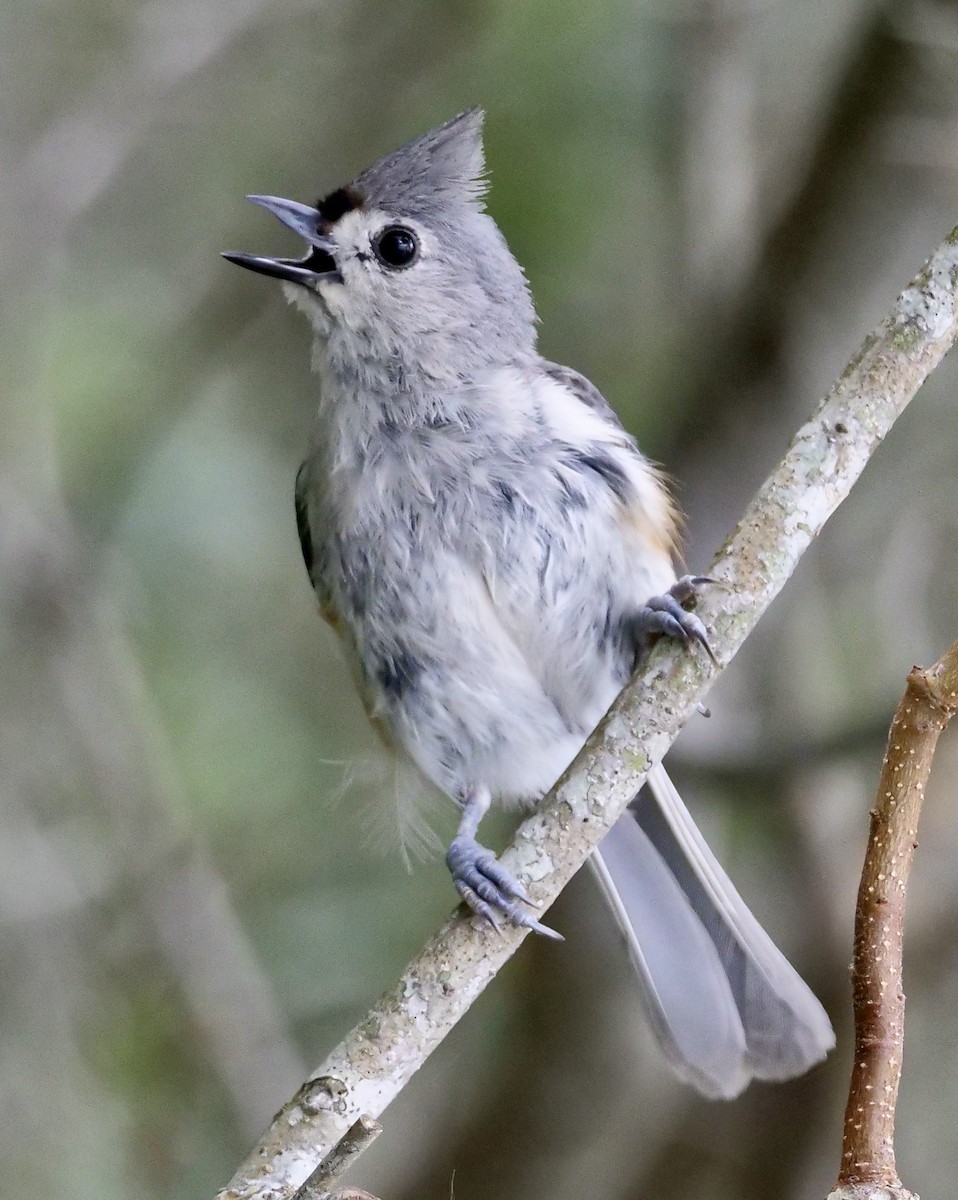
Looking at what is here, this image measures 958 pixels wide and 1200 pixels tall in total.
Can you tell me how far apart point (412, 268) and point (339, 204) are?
0.15 meters

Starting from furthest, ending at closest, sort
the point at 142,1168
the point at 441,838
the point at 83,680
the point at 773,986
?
the point at 83,680, the point at 142,1168, the point at 441,838, the point at 773,986

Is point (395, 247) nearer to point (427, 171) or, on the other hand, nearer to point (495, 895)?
point (427, 171)

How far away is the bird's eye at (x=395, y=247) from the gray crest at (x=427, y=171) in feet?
0.15

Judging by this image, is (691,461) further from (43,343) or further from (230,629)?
(43,343)

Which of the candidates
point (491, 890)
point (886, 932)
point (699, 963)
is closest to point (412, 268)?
point (491, 890)

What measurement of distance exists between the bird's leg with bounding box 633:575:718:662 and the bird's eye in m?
0.70

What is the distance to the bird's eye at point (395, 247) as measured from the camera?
88.5 inches

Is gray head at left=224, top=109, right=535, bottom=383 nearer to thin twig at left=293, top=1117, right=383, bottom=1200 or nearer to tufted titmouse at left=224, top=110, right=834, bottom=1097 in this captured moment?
tufted titmouse at left=224, top=110, right=834, bottom=1097

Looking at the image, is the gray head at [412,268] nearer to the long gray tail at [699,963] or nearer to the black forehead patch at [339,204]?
the black forehead patch at [339,204]

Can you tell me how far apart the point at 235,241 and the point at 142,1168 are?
2347mm

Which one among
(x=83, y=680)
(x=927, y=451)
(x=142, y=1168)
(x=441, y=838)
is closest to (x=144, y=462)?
(x=83, y=680)

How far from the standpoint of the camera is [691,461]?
2996 millimetres

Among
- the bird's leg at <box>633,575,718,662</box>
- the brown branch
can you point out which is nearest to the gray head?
the bird's leg at <box>633,575,718,662</box>

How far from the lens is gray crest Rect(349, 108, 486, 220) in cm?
228
